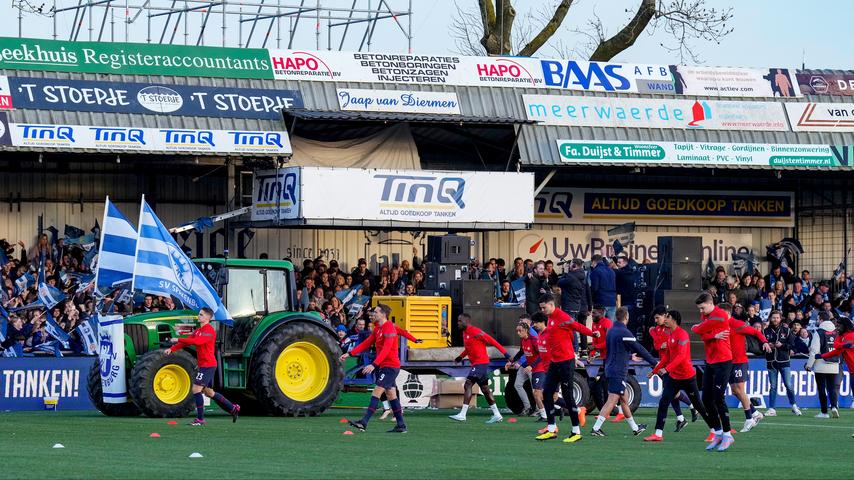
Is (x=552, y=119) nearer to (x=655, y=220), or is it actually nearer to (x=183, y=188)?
(x=655, y=220)

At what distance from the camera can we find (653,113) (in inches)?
1368

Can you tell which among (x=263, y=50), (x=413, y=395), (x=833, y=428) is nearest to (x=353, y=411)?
(x=413, y=395)

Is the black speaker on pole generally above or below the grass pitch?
above

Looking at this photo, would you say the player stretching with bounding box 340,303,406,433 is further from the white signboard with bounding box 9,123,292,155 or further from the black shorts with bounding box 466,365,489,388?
the white signboard with bounding box 9,123,292,155

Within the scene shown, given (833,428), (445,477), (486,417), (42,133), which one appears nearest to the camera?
(445,477)

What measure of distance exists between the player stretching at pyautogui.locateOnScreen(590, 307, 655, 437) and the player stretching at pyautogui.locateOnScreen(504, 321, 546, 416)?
203cm

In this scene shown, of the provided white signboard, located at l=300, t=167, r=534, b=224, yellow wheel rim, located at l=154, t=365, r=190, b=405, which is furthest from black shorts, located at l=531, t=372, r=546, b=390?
white signboard, located at l=300, t=167, r=534, b=224

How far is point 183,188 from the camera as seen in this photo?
3403 cm

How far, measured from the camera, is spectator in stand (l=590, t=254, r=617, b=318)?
26766 millimetres

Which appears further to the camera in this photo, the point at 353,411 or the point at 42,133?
the point at 42,133

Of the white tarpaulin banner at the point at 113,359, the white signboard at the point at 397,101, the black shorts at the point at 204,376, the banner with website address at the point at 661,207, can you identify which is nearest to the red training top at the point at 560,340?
the black shorts at the point at 204,376

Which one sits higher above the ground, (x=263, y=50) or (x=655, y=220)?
(x=263, y=50)

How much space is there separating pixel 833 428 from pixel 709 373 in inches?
216

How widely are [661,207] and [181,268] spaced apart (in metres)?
19.1
